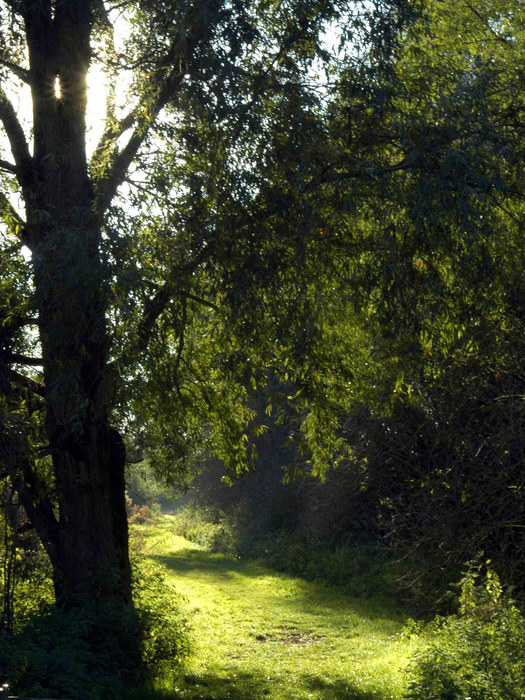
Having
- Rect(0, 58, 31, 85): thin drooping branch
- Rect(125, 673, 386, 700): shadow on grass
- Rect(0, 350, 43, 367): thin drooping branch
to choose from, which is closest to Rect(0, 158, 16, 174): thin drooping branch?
Rect(0, 58, 31, 85): thin drooping branch

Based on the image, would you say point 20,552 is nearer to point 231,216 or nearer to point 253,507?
point 231,216

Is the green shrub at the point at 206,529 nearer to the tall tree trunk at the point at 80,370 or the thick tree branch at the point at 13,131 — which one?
the tall tree trunk at the point at 80,370

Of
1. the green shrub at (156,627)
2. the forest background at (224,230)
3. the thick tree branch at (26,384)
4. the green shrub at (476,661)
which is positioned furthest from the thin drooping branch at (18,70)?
the green shrub at (476,661)

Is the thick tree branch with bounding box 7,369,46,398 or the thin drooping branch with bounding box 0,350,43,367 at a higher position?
the thin drooping branch with bounding box 0,350,43,367

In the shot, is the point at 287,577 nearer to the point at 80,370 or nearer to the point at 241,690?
the point at 241,690

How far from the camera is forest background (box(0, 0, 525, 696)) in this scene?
8719mm

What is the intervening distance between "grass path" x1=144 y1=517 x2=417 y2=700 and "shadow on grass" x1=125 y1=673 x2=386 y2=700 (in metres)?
0.01

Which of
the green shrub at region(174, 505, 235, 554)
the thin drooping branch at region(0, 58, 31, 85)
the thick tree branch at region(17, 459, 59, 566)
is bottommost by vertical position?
the green shrub at region(174, 505, 235, 554)

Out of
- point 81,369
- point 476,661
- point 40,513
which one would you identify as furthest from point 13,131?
point 476,661

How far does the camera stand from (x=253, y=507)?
3275cm

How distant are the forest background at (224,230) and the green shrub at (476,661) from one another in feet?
11.0

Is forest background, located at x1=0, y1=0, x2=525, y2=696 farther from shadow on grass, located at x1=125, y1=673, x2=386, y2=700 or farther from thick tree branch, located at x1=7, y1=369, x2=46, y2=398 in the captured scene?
shadow on grass, located at x1=125, y1=673, x2=386, y2=700

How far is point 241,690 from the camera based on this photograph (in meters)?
10.5

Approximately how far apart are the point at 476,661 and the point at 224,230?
18.9ft
